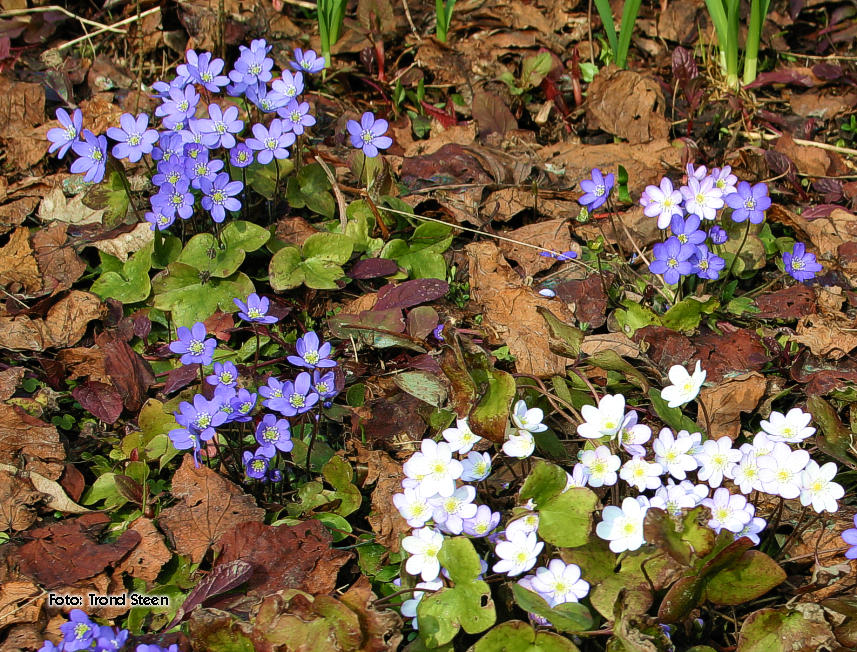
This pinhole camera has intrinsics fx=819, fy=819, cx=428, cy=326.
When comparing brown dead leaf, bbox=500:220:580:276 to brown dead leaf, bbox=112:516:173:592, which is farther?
brown dead leaf, bbox=500:220:580:276

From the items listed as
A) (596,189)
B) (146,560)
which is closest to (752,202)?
(596,189)

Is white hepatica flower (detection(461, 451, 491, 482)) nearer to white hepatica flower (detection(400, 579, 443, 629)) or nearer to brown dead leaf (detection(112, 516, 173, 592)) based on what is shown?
white hepatica flower (detection(400, 579, 443, 629))

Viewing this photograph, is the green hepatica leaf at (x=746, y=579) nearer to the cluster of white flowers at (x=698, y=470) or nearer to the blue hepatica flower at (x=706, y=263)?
the cluster of white flowers at (x=698, y=470)

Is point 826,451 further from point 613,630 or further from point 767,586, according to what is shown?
point 613,630

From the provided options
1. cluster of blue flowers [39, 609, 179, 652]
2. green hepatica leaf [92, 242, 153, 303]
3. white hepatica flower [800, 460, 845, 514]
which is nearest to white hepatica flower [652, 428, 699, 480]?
white hepatica flower [800, 460, 845, 514]

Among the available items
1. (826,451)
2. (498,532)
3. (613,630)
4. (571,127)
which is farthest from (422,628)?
(571,127)

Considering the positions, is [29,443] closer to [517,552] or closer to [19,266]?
[19,266]
